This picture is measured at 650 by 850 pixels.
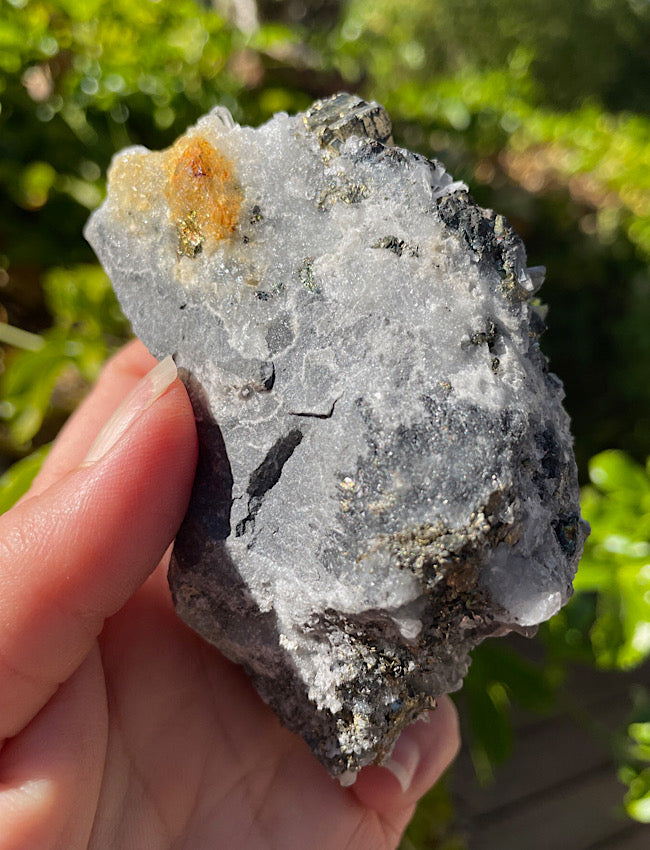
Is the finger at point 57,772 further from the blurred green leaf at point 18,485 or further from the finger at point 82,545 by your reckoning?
the blurred green leaf at point 18,485

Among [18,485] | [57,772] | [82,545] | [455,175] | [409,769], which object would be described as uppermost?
[455,175]

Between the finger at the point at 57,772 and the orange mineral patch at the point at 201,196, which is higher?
the orange mineral patch at the point at 201,196

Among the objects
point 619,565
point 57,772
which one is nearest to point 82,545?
point 57,772

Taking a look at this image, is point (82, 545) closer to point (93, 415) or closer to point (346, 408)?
point (346, 408)

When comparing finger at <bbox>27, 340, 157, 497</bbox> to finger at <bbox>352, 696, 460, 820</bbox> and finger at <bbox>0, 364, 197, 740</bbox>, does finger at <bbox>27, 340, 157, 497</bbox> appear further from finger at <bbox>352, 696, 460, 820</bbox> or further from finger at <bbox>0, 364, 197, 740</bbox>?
finger at <bbox>352, 696, 460, 820</bbox>

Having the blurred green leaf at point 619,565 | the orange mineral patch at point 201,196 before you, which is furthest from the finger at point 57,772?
the blurred green leaf at point 619,565

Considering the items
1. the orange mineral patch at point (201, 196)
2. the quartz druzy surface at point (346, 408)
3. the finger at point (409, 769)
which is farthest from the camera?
the finger at point (409, 769)
